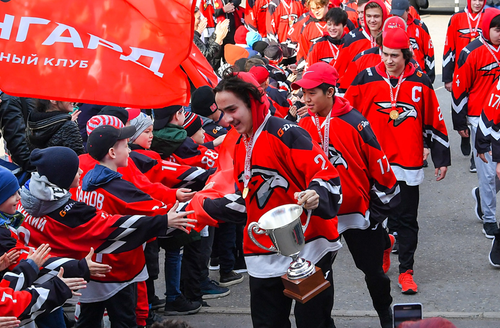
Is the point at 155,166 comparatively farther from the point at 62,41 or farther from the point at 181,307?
the point at 62,41

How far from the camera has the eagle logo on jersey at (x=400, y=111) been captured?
6.30 m

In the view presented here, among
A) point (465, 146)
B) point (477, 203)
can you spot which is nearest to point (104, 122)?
point (477, 203)

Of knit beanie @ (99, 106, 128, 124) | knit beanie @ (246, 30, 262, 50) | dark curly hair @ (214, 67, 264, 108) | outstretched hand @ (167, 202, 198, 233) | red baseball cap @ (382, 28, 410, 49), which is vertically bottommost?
knit beanie @ (246, 30, 262, 50)

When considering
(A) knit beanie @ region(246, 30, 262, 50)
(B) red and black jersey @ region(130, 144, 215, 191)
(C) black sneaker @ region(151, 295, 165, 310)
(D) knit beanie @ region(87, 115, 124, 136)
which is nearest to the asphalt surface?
(C) black sneaker @ region(151, 295, 165, 310)

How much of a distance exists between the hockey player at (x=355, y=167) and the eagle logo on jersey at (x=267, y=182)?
962mm

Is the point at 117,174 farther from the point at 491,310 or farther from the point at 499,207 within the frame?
the point at 499,207

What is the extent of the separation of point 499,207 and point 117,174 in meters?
5.30

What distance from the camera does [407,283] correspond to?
6.36m

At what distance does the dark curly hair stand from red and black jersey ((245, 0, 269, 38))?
11671 millimetres

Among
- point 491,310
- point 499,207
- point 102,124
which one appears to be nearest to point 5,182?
point 102,124

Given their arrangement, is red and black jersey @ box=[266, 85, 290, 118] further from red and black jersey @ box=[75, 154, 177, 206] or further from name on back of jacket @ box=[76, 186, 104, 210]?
name on back of jacket @ box=[76, 186, 104, 210]

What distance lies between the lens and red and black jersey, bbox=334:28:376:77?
29.1 feet

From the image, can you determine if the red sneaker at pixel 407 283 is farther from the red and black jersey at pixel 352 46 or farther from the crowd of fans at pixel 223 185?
the red and black jersey at pixel 352 46

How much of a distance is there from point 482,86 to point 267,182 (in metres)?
4.26
